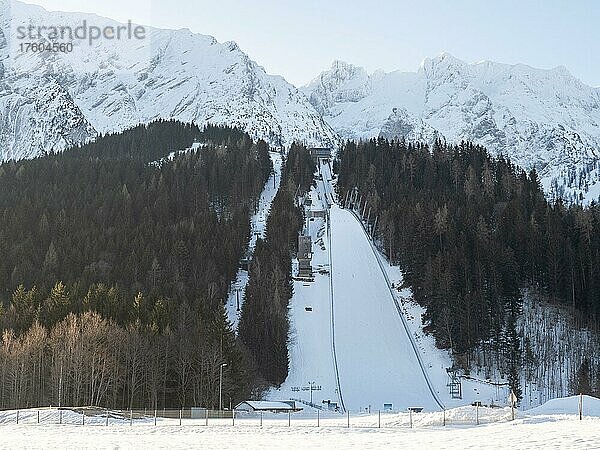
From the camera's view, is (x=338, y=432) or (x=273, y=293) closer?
(x=338, y=432)

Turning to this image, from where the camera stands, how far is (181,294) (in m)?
81.6

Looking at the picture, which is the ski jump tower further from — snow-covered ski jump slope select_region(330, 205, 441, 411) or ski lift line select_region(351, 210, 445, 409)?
ski lift line select_region(351, 210, 445, 409)

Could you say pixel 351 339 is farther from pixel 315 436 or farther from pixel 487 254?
pixel 315 436

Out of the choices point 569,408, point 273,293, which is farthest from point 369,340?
point 569,408

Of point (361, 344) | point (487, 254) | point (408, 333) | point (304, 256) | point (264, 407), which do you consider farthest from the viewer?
point (304, 256)

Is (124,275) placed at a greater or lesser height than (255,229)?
lesser

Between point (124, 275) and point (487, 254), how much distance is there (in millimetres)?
42533

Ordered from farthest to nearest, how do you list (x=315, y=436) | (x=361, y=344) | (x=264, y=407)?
(x=361, y=344) < (x=264, y=407) < (x=315, y=436)

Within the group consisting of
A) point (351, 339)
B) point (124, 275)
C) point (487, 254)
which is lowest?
point (351, 339)

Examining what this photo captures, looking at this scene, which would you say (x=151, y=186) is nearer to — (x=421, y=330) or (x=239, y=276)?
(x=239, y=276)

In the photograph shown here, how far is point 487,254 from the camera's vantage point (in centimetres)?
9481

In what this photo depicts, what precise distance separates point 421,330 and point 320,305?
1442cm

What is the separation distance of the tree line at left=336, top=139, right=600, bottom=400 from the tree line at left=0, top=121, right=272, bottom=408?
23141 mm

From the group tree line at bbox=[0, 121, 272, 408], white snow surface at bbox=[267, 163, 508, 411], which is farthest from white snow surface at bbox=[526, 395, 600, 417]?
tree line at bbox=[0, 121, 272, 408]
